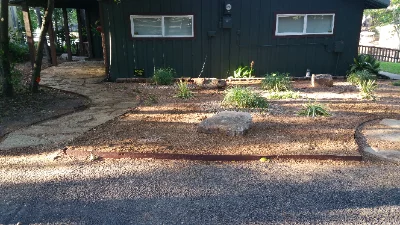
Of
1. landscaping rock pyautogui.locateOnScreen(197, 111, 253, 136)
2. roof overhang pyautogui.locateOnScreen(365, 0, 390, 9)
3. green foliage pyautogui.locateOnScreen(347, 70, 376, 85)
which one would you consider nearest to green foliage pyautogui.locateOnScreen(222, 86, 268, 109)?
landscaping rock pyautogui.locateOnScreen(197, 111, 253, 136)

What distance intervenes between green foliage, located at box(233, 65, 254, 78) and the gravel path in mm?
5349

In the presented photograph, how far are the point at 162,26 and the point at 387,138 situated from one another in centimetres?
599

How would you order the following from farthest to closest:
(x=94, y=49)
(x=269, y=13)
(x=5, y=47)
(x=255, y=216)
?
(x=94, y=49) → (x=269, y=13) → (x=5, y=47) → (x=255, y=216)

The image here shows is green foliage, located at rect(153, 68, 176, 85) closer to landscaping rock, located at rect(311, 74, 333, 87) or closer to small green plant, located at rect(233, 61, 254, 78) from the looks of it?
small green plant, located at rect(233, 61, 254, 78)

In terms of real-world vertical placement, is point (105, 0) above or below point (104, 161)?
above

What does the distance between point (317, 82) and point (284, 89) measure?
1.15 meters

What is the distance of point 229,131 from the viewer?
4.44 metres

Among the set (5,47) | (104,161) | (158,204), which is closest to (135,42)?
(5,47)

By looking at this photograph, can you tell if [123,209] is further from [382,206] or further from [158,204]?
[382,206]

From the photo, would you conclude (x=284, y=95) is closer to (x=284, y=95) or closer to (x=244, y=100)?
(x=284, y=95)

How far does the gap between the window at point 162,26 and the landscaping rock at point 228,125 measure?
14.6ft

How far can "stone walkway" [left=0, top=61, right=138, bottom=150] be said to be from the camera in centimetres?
443

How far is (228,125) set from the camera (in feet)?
14.7

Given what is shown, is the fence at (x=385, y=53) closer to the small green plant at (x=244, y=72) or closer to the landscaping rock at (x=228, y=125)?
the small green plant at (x=244, y=72)
